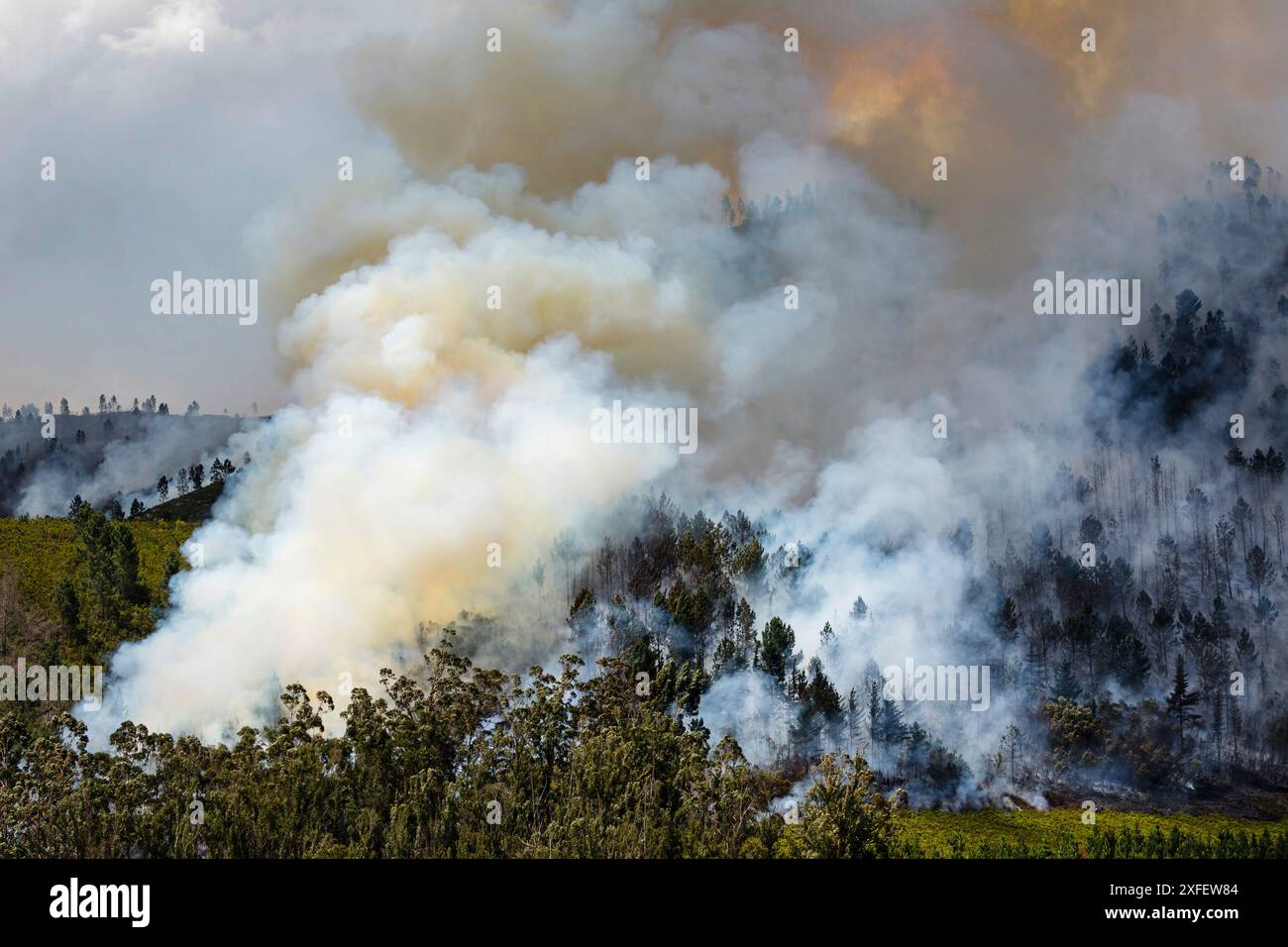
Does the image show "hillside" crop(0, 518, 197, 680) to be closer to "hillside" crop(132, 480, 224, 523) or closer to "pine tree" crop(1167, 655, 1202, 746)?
"hillside" crop(132, 480, 224, 523)

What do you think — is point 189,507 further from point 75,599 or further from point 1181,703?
point 1181,703

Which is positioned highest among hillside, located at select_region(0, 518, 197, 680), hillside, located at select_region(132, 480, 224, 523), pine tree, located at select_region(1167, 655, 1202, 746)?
hillside, located at select_region(132, 480, 224, 523)

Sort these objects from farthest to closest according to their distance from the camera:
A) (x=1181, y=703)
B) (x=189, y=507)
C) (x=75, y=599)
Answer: (x=189, y=507) < (x=1181, y=703) < (x=75, y=599)

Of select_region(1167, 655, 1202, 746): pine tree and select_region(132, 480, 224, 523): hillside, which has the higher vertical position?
select_region(132, 480, 224, 523): hillside

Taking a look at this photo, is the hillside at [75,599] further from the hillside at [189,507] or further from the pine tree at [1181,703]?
the pine tree at [1181,703]

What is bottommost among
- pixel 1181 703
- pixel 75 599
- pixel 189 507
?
pixel 1181 703

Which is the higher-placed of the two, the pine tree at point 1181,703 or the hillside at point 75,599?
the hillside at point 75,599

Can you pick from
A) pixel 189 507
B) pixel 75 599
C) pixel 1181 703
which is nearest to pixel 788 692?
pixel 1181 703

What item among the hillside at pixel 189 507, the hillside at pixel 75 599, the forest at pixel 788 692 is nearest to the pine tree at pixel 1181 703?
the forest at pixel 788 692

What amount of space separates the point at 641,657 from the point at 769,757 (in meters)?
8.25

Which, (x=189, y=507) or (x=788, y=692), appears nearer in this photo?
(x=788, y=692)

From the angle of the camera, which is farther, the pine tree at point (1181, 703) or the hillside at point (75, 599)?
the pine tree at point (1181, 703)

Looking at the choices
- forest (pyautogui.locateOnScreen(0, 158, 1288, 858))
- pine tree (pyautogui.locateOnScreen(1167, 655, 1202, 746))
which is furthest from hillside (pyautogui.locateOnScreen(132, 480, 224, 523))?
pine tree (pyautogui.locateOnScreen(1167, 655, 1202, 746))

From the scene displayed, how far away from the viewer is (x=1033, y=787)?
61188mm
